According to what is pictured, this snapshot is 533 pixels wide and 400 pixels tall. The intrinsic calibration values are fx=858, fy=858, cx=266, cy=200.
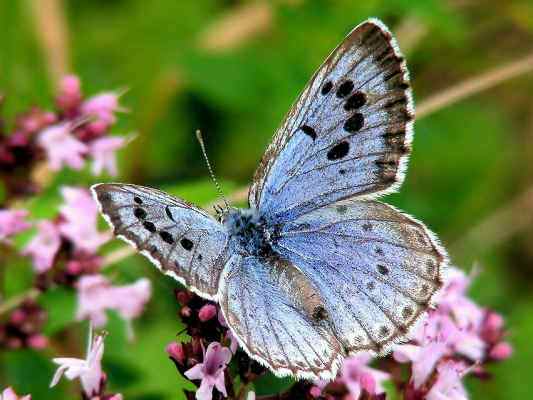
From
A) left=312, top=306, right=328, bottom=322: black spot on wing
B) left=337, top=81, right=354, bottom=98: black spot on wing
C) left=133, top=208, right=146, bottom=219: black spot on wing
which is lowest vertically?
left=312, top=306, right=328, bottom=322: black spot on wing

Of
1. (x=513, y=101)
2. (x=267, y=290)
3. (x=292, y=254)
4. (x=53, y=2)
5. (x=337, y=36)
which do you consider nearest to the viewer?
(x=267, y=290)

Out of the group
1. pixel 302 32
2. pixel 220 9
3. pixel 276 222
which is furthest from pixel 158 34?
pixel 276 222

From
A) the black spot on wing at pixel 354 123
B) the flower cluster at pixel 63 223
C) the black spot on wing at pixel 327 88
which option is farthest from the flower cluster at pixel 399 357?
the flower cluster at pixel 63 223

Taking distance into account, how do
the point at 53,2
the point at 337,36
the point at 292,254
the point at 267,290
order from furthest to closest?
the point at 53,2
the point at 337,36
the point at 292,254
the point at 267,290

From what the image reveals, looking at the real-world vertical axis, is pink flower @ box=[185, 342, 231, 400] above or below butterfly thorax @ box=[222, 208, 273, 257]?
below

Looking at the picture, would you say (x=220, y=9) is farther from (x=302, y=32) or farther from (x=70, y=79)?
(x=70, y=79)

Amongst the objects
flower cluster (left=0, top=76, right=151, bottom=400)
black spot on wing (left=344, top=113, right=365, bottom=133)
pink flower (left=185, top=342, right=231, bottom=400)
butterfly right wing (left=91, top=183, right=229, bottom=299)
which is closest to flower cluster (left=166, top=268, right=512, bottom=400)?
pink flower (left=185, top=342, right=231, bottom=400)

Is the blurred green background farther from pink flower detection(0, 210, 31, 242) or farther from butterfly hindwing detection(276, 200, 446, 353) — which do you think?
butterfly hindwing detection(276, 200, 446, 353)
